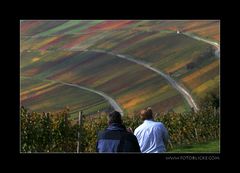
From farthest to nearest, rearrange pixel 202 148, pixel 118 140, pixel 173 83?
pixel 173 83
pixel 202 148
pixel 118 140

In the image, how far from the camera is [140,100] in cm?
1043

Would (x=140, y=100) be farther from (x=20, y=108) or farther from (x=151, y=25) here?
(x=20, y=108)

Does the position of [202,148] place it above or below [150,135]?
below

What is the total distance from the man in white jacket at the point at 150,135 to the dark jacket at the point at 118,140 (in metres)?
0.53

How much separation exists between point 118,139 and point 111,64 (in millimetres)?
3102

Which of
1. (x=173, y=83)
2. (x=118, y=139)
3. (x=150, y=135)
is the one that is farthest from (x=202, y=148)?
(x=118, y=139)

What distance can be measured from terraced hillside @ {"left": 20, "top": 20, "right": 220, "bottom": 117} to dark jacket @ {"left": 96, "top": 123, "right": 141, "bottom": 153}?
2782 mm

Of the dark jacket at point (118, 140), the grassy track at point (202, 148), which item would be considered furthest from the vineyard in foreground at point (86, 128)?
the dark jacket at point (118, 140)

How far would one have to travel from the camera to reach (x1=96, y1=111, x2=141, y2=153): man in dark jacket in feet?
24.9

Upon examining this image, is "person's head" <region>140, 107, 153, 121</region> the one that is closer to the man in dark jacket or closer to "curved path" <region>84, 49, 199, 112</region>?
the man in dark jacket

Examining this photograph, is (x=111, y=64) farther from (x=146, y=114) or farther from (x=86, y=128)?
(x=146, y=114)

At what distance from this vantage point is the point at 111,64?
1056cm

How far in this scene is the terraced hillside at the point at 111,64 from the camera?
1031 centimetres

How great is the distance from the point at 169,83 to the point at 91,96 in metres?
1.22
